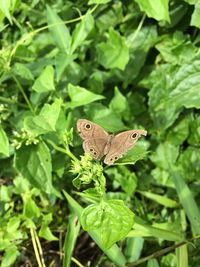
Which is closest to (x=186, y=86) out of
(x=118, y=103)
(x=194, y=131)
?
(x=194, y=131)

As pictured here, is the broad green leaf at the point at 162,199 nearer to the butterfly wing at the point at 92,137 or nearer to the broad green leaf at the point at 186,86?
the broad green leaf at the point at 186,86

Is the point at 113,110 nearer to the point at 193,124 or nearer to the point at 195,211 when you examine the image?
the point at 193,124

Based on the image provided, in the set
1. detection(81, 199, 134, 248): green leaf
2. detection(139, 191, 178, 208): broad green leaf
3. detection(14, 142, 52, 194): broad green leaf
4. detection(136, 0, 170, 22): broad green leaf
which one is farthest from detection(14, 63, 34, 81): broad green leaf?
detection(81, 199, 134, 248): green leaf

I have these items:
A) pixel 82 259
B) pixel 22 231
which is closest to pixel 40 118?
pixel 22 231

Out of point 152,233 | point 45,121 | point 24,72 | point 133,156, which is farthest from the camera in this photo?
point 24,72

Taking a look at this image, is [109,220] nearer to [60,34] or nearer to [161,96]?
[161,96]

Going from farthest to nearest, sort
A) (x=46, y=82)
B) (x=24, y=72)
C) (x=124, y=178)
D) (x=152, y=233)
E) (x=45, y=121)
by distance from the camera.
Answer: (x=124, y=178) → (x=24, y=72) → (x=46, y=82) → (x=152, y=233) → (x=45, y=121)

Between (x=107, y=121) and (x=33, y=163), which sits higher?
(x=33, y=163)
